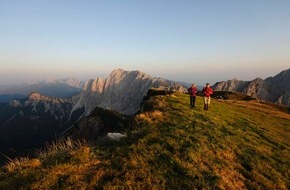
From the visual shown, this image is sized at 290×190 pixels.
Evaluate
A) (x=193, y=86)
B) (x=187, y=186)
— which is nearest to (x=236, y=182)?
(x=187, y=186)

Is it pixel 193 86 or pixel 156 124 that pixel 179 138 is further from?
pixel 193 86

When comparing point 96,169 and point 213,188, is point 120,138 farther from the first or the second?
point 213,188

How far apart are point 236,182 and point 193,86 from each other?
2250 cm

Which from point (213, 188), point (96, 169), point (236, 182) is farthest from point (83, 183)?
point (236, 182)

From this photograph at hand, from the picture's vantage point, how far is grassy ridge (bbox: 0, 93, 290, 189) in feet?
40.9

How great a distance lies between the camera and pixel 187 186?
12.8 meters

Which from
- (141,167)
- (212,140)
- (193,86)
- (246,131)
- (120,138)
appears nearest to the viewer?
(141,167)

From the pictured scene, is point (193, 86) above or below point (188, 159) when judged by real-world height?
above

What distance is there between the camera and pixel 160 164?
47.8 ft

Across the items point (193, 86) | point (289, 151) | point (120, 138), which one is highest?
point (193, 86)

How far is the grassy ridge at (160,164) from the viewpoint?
1245 centimetres

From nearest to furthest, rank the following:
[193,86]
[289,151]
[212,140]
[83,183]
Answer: [83,183] < [212,140] < [289,151] < [193,86]

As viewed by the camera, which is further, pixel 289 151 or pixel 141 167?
pixel 289 151

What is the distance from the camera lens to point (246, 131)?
85.1 ft
